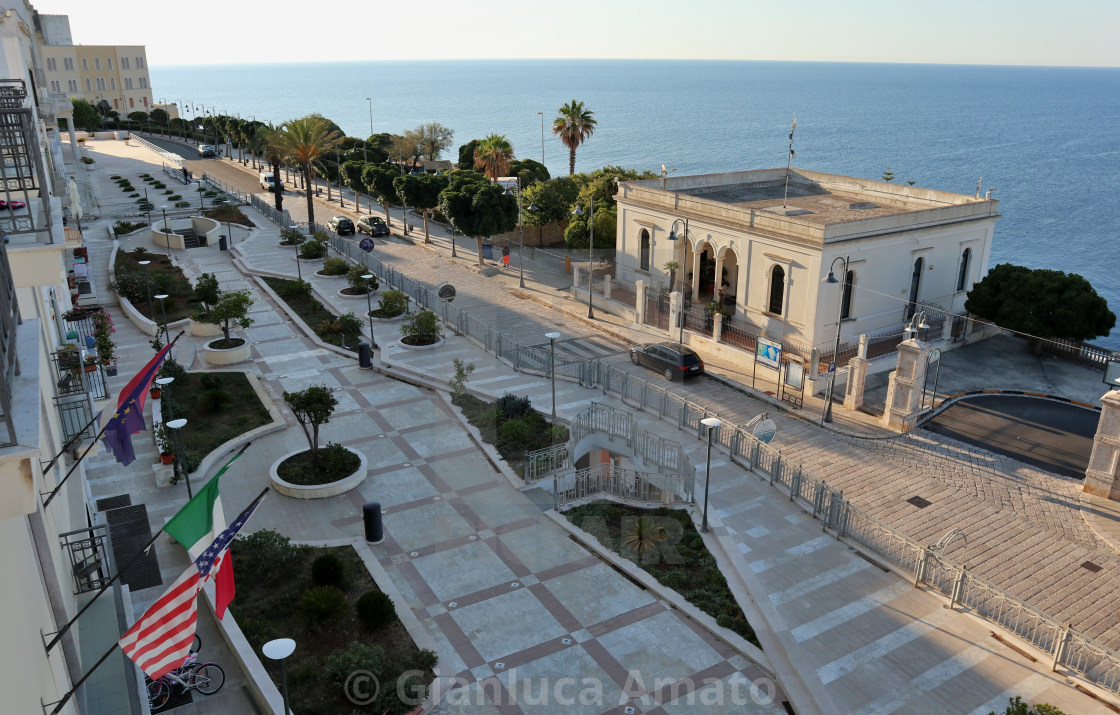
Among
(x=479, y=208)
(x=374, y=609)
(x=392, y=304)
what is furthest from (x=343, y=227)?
(x=374, y=609)

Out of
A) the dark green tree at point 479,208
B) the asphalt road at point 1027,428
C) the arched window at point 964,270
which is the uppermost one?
the dark green tree at point 479,208

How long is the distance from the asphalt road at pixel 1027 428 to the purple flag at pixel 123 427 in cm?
2203

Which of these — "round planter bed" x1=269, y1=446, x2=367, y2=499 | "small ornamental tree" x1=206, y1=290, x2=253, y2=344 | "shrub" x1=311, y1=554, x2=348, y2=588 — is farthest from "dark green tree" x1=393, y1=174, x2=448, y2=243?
"shrub" x1=311, y1=554, x2=348, y2=588

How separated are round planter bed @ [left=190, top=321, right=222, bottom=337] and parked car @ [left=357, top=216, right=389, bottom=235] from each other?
22820 millimetres

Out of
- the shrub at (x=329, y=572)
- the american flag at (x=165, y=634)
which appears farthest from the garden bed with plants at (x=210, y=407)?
the american flag at (x=165, y=634)

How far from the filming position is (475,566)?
53.9ft

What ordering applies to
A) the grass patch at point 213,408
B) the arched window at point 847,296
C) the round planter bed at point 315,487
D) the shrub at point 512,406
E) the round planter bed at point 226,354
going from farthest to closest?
the arched window at point 847,296 → the round planter bed at point 226,354 → the shrub at point 512,406 → the grass patch at point 213,408 → the round planter bed at point 315,487

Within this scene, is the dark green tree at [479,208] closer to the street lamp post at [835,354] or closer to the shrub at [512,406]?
the street lamp post at [835,354]

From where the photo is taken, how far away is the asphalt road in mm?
23109

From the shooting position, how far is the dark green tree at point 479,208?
1652 inches

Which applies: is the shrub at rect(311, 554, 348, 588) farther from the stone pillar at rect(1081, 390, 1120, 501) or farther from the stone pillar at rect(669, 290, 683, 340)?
the stone pillar at rect(669, 290, 683, 340)

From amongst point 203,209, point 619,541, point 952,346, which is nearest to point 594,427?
point 619,541

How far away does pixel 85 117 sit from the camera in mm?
95250

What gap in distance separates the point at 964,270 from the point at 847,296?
24.3 ft
